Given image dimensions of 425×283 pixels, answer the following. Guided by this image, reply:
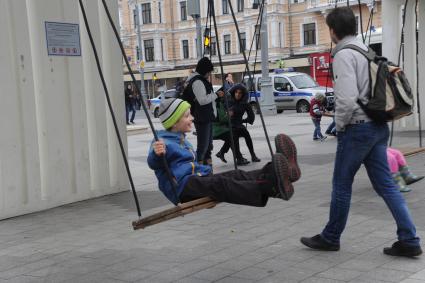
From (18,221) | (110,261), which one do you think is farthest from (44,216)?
(110,261)

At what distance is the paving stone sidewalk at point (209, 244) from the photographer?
4.42m

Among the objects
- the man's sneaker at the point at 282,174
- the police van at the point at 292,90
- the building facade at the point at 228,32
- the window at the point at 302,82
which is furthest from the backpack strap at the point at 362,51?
the building facade at the point at 228,32

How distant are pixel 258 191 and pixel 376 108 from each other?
1.07m

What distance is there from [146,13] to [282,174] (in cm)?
5788

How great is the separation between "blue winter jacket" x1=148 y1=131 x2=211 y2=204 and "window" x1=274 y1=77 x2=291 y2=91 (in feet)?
74.4

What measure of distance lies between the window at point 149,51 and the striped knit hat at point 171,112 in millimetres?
56266

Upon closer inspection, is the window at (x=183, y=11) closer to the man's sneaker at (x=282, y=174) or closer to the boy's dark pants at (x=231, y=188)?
the boy's dark pants at (x=231, y=188)

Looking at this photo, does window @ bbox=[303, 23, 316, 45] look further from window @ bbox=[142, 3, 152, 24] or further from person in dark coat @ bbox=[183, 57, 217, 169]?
person in dark coat @ bbox=[183, 57, 217, 169]

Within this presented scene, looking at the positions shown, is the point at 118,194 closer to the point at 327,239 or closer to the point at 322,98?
the point at 327,239

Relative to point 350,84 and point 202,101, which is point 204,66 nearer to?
point 202,101

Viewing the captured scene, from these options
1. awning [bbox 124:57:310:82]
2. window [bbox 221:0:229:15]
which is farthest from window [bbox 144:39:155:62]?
window [bbox 221:0:229:15]

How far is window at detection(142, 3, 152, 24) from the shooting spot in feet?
196

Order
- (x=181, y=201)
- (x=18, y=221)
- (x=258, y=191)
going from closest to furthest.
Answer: (x=258, y=191) < (x=181, y=201) < (x=18, y=221)

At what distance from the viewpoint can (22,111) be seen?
7.04 m
